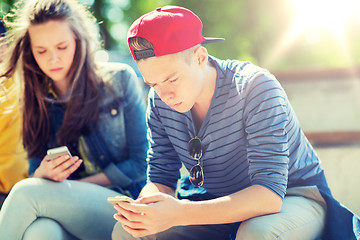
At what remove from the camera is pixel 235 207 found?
5.68 feet

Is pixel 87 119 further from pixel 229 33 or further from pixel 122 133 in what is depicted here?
pixel 229 33

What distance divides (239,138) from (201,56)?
401 millimetres

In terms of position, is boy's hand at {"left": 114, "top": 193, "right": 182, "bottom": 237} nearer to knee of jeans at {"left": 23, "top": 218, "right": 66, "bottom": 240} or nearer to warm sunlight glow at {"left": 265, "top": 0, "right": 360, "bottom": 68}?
knee of jeans at {"left": 23, "top": 218, "right": 66, "bottom": 240}

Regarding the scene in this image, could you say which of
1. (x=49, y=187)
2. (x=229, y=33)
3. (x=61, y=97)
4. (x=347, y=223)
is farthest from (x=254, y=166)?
(x=229, y=33)

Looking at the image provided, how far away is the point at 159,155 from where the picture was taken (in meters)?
2.24

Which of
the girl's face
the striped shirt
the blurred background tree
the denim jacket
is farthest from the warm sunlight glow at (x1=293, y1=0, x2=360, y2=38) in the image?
the striped shirt

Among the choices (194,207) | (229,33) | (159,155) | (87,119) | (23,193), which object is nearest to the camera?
(194,207)

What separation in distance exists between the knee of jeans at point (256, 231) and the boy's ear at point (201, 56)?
0.70 meters

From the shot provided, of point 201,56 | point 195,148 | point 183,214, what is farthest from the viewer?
point 195,148

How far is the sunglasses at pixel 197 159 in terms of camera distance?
2.02 meters

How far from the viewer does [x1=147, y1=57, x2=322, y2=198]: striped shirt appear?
179cm

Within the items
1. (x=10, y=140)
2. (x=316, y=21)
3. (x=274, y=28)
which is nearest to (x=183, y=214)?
(x=10, y=140)

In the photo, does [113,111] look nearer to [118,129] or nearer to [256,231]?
[118,129]

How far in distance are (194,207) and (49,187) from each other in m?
0.82
